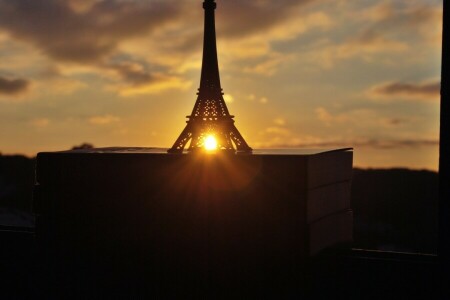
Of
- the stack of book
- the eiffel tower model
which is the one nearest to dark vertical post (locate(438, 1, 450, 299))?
the stack of book

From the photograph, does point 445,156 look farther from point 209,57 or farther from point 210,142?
point 209,57

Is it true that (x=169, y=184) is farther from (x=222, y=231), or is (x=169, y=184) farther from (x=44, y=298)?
Answer: (x=44, y=298)

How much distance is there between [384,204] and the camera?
137 meters

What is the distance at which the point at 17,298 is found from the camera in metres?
26.5

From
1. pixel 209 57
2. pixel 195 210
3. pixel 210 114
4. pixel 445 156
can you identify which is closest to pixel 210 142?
pixel 210 114

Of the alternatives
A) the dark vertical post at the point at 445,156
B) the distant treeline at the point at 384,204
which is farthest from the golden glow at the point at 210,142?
the distant treeline at the point at 384,204

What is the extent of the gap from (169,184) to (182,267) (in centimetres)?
352

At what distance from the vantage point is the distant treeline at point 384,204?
5271 inches

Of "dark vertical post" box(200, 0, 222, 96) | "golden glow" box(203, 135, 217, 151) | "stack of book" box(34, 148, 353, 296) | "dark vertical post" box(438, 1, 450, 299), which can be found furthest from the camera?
"dark vertical post" box(200, 0, 222, 96)

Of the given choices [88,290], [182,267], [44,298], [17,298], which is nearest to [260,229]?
[182,267]

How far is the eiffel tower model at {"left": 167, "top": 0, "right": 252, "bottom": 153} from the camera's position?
35812mm

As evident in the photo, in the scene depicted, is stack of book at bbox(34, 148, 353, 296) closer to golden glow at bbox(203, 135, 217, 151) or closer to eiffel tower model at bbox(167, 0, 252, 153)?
eiffel tower model at bbox(167, 0, 252, 153)

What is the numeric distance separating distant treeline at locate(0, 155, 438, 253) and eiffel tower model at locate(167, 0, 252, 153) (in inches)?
3913

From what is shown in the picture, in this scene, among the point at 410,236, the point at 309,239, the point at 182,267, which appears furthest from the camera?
the point at 410,236
